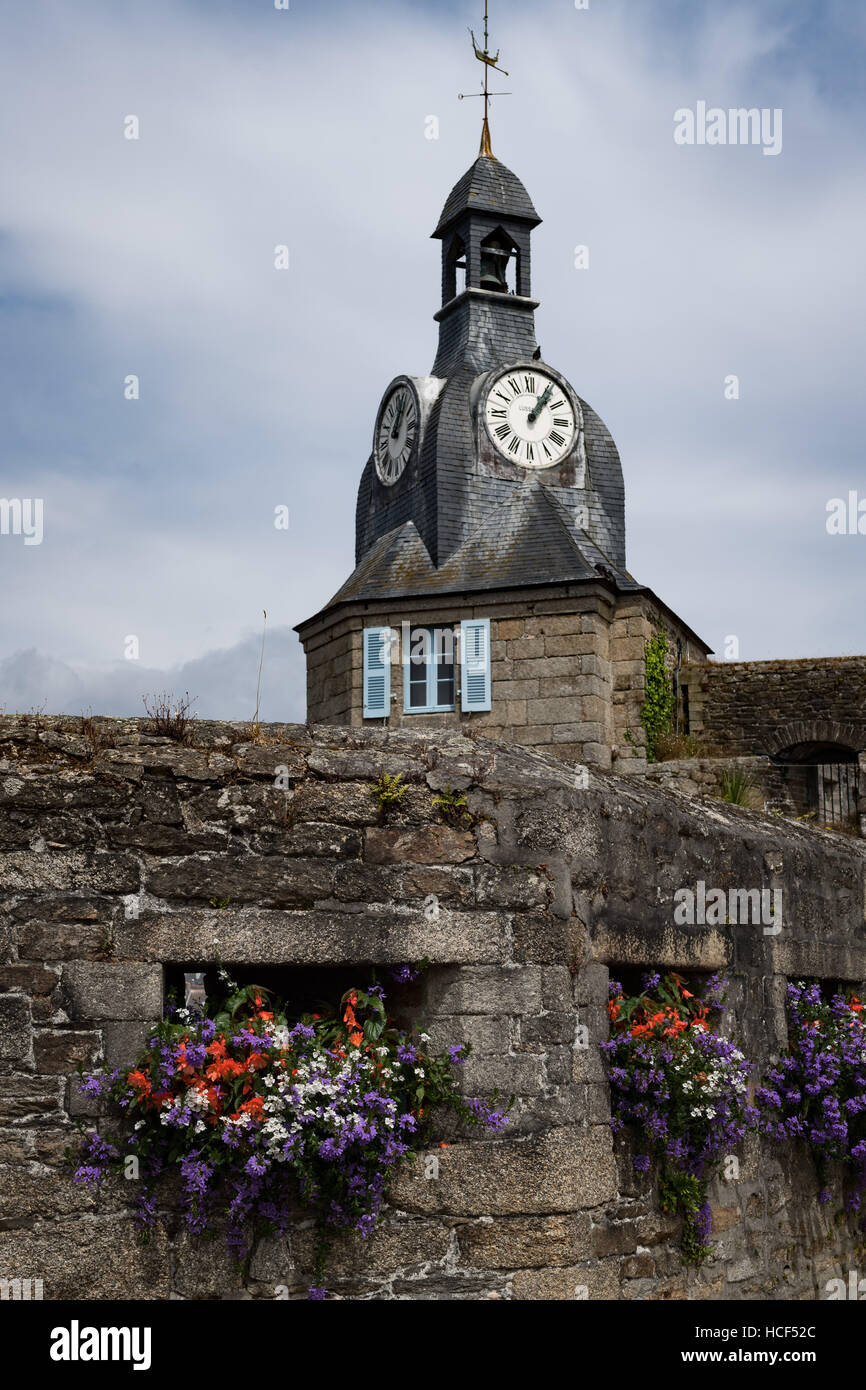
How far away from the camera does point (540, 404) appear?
20203mm

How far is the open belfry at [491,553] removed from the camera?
59.1 feet

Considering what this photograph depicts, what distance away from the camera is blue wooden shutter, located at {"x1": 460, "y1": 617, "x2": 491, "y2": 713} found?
18094mm

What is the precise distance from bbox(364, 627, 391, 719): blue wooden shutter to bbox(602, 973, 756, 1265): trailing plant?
12.6m

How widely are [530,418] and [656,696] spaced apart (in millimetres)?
4589

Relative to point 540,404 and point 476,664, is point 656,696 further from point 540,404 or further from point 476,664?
point 540,404

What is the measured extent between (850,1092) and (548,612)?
11.5 m

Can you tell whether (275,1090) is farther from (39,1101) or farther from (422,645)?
(422,645)

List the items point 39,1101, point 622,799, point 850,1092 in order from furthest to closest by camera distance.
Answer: point 850,1092 → point 622,799 → point 39,1101

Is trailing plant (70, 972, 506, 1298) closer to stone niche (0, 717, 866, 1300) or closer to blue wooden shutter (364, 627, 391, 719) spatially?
stone niche (0, 717, 866, 1300)

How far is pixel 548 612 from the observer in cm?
1811

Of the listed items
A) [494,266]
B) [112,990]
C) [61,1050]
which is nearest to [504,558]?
[494,266]

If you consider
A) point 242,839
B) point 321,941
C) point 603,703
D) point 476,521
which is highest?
point 476,521
